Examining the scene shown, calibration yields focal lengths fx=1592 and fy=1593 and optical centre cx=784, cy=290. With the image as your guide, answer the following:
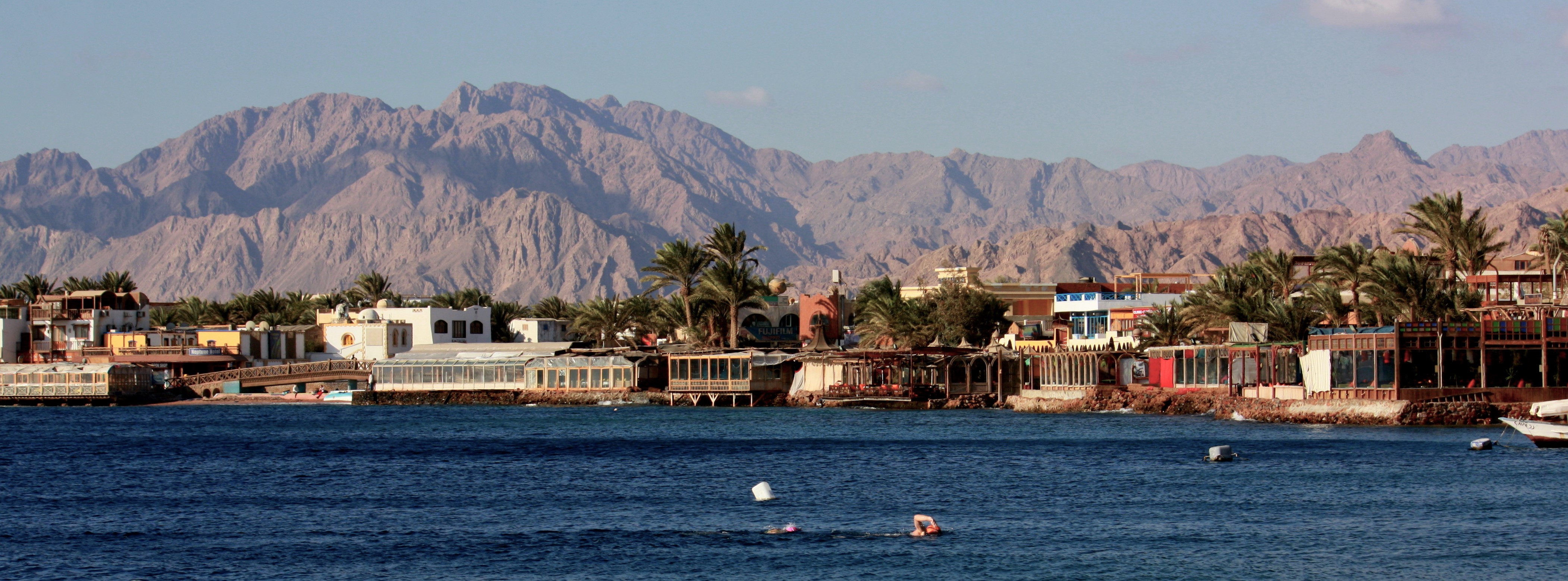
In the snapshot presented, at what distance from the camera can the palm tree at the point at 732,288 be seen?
335 feet

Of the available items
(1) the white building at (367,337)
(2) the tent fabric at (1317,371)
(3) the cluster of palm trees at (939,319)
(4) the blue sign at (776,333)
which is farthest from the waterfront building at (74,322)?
(2) the tent fabric at (1317,371)

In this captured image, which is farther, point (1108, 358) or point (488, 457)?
point (1108, 358)

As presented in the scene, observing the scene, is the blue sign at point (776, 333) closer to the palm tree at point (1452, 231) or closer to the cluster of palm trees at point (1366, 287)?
the cluster of palm trees at point (1366, 287)


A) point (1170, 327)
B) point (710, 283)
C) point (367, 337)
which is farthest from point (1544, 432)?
point (367, 337)

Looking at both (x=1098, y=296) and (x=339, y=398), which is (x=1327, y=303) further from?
(x=339, y=398)

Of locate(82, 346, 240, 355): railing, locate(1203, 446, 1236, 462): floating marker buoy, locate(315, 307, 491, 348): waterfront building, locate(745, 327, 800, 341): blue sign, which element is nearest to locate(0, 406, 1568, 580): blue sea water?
locate(1203, 446, 1236, 462): floating marker buoy

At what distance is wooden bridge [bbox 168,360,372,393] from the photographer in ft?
372

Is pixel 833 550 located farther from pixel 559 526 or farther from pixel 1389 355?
pixel 1389 355

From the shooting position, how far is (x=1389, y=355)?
220ft

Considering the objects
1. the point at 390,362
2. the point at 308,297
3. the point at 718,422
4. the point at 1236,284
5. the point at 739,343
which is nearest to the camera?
the point at 718,422

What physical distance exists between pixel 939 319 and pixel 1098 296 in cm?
1547

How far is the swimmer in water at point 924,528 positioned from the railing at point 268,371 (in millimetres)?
84718

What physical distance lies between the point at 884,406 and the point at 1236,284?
2101 centimetres

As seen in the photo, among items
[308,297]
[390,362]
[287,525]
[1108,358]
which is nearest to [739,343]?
[390,362]
